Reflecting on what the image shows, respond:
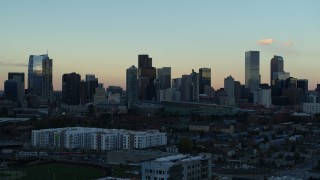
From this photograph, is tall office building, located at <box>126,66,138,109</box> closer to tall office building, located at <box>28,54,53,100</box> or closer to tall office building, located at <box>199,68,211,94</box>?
tall office building, located at <box>28,54,53,100</box>

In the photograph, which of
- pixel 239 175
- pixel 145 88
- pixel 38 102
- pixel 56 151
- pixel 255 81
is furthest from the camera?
pixel 255 81

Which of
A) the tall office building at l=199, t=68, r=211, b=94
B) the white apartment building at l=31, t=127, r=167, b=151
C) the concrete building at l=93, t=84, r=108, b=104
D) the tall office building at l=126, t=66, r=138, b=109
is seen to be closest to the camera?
the white apartment building at l=31, t=127, r=167, b=151

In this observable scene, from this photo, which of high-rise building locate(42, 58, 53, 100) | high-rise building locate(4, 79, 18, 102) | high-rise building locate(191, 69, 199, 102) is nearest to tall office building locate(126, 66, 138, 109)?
high-rise building locate(191, 69, 199, 102)

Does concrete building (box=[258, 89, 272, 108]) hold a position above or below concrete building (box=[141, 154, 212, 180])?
above

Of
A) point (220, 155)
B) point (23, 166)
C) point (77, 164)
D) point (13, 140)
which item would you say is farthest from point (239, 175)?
point (13, 140)

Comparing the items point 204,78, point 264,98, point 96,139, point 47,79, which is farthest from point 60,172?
point 204,78

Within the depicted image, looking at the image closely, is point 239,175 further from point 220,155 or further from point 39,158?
point 39,158
